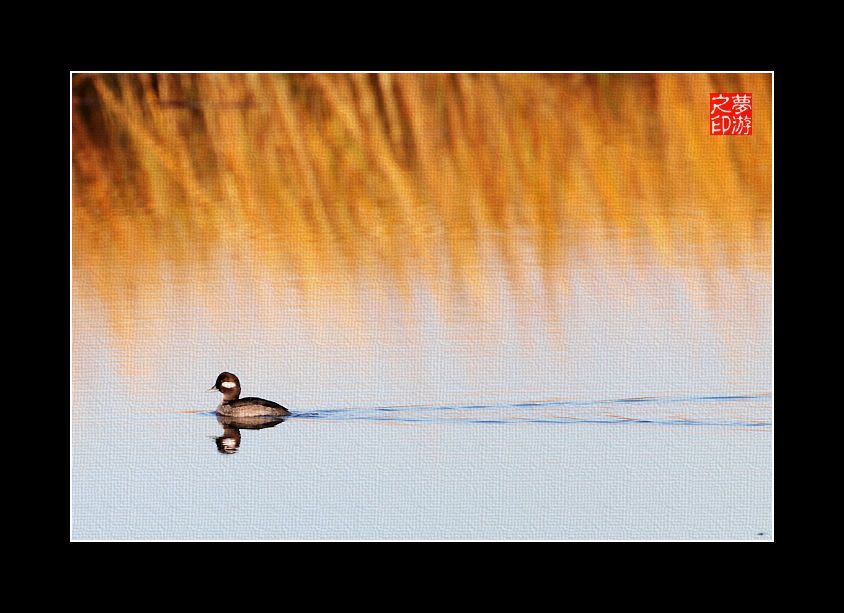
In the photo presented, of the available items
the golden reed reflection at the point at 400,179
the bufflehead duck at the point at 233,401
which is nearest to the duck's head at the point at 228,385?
the bufflehead duck at the point at 233,401

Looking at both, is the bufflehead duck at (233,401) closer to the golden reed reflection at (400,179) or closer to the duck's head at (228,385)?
the duck's head at (228,385)

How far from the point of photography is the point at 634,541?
13.3 m

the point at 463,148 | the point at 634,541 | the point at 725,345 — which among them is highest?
the point at 463,148

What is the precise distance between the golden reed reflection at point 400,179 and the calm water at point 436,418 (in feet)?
0.49

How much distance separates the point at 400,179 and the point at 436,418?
1.02 metres

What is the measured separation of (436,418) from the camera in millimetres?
13469

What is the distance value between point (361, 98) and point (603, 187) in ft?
3.57

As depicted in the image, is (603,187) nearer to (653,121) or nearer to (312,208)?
(653,121)

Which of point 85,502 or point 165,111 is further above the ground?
point 165,111

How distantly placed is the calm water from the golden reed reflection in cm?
15

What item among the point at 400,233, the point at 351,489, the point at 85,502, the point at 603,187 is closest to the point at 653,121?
the point at 603,187

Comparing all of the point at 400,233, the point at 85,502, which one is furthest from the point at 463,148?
the point at 85,502

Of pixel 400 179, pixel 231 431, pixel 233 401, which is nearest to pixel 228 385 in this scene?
pixel 233 401

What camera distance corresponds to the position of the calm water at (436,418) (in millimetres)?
13352
